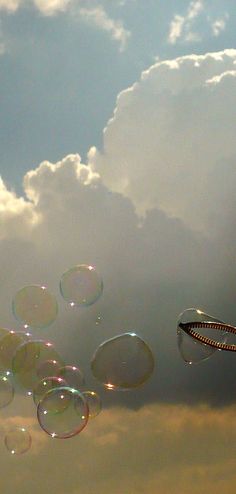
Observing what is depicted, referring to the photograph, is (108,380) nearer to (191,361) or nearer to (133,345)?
(133,345)

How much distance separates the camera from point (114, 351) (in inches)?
793

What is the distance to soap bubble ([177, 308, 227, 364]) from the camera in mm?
18500

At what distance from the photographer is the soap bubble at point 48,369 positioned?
847 inches

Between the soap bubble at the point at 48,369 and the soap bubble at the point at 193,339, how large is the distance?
5.25 meters

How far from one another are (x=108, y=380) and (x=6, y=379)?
512cm

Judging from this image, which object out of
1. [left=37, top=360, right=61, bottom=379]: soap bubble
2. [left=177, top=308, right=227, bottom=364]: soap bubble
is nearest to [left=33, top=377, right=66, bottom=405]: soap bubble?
[left=37, top=360, right=61, bottom=379]: soap bubble

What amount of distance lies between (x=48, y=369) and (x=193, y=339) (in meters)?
6.26

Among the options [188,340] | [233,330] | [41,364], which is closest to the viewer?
[233,330]

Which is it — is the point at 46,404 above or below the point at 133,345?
below

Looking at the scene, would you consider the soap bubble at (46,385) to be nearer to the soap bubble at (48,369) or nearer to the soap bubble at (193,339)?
the soap bubble at (48,369)

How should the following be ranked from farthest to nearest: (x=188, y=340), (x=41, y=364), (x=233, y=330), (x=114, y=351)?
(x=41, y=364) < (x=114, y=351) < (x=188, y=340) < (x=233, y=330)

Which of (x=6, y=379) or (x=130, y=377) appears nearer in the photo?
(x=130, y=377)

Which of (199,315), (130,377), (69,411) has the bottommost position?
(69,411)

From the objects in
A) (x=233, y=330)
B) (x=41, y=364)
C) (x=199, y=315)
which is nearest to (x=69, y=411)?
(x=41, y=364)
